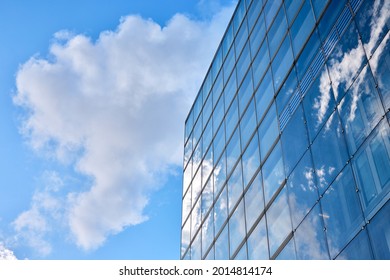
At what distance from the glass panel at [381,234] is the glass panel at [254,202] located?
301 inches

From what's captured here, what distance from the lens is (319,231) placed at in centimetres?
1416

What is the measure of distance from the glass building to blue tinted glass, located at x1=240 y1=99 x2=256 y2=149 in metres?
0.06

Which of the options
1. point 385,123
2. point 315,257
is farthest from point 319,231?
point 385,123

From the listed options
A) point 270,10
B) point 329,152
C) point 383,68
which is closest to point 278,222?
point 329,152

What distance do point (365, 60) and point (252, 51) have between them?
1144 centimetres

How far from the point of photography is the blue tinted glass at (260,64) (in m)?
22.2

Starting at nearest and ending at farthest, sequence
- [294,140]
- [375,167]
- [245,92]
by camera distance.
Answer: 1. [375,167]
2. [294,140]
3. [245,92]

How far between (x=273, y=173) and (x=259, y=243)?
8.34 feet

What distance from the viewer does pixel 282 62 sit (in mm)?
19969

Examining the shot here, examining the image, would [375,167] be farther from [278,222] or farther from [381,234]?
[278,222]

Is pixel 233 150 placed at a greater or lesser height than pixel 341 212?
greater

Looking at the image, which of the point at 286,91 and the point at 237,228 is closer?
the point at 286,91

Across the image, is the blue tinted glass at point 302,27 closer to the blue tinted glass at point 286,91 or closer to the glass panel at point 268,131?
the blue tinted glass at point 286,91
